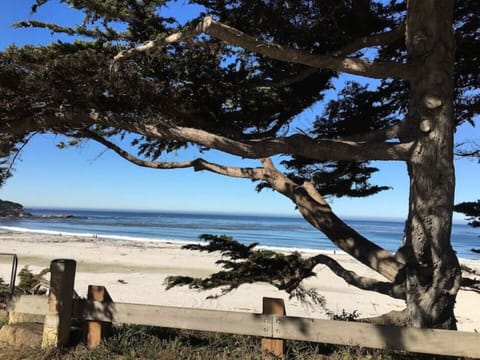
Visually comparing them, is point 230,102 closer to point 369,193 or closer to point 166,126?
point 166,126

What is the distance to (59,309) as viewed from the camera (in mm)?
3898

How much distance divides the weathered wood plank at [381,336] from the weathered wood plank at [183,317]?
17cm

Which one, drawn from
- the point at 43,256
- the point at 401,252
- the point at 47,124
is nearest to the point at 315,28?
the point at 401,252

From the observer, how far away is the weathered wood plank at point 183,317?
363cm

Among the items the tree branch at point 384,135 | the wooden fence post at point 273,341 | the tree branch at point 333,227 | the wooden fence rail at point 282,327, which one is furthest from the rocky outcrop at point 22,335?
the tree branch at point 384,135

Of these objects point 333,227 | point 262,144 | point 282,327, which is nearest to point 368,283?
point 333,227

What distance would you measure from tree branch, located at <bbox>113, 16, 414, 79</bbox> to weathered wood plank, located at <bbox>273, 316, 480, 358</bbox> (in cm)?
217

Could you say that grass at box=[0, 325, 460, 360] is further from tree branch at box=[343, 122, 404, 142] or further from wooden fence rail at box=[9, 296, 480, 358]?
tree branch at box=[343, 122, 404, 142]

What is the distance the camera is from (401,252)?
177 inches

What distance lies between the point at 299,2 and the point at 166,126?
182 centimetres

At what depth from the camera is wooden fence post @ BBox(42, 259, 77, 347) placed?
3.89 m

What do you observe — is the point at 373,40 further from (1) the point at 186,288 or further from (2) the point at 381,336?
(1) the point at 186,288

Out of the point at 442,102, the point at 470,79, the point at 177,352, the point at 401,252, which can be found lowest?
the point at 177,352

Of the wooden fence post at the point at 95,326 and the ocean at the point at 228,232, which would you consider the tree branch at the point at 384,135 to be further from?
the ocean at the point at 228,232
